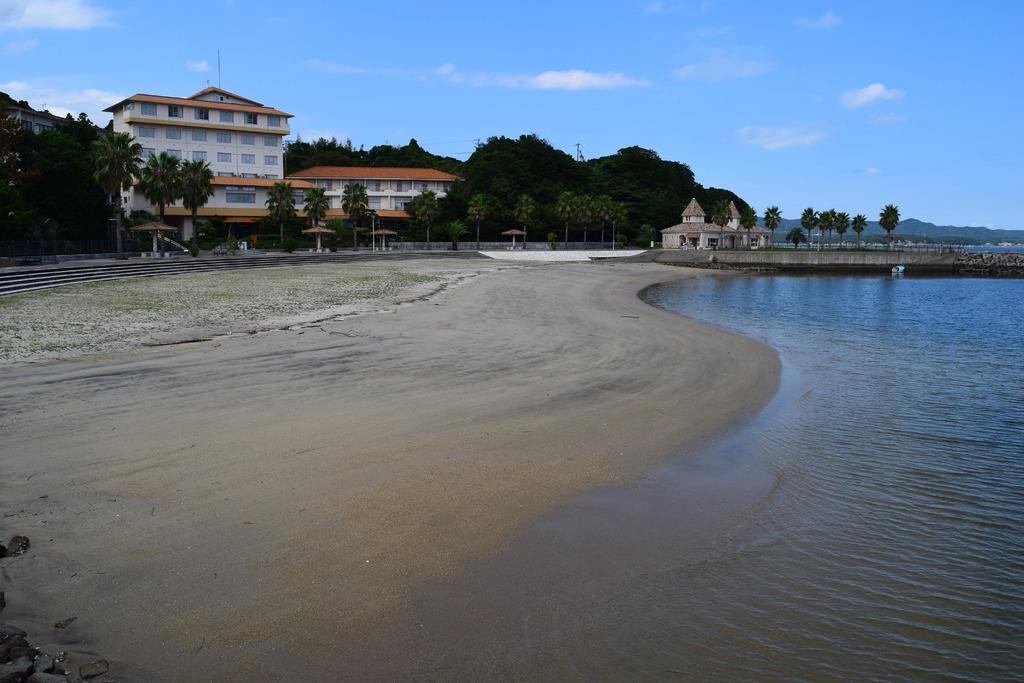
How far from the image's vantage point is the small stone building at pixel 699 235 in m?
95.6

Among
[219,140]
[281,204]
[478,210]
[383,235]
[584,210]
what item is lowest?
[383,235]

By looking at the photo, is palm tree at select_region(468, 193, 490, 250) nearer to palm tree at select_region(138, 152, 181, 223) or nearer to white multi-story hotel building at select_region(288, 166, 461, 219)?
white multi-story hotel building at select_region(288, 166, 461, 219)

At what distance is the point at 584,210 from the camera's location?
8669cm

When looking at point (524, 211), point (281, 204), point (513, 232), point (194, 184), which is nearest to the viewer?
point (194, 184)

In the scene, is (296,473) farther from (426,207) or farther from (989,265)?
(989,265)

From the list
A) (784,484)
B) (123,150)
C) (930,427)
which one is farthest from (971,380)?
(123,150)

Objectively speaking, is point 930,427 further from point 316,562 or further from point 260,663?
point 260,663

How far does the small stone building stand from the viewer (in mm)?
95562

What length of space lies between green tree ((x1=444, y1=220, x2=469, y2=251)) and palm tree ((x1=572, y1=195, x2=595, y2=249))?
614 inches

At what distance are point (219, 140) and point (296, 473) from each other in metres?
79.1

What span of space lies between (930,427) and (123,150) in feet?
179

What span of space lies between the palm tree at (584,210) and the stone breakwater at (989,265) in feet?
162

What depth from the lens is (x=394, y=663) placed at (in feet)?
15.9

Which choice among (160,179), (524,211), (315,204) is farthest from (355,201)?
(524,211)
